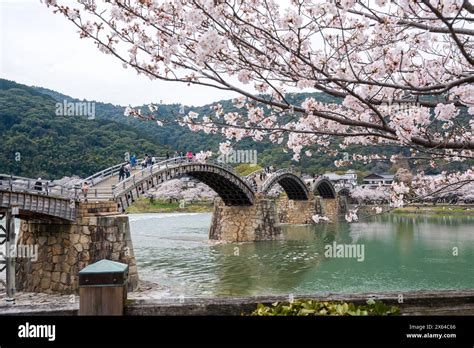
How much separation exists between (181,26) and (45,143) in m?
51.8

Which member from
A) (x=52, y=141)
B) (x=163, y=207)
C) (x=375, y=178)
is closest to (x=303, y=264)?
(x=163, y=207)

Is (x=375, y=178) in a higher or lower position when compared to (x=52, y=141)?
lower

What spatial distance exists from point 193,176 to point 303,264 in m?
8.96

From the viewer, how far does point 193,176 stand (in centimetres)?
2634

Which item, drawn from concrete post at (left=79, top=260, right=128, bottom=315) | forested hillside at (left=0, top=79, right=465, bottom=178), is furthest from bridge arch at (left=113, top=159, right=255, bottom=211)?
forested hillside at (left=0, top=79, right=465, bottom=178)

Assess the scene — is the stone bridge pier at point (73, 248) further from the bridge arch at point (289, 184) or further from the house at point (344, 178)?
the house at point (344, 178)

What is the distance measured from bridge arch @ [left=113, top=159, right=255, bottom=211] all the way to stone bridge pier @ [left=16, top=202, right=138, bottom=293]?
180 cm

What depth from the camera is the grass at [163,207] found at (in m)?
54.0

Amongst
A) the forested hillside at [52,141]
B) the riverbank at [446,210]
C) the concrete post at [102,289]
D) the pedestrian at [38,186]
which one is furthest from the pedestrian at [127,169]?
the riverbank at [446,210]

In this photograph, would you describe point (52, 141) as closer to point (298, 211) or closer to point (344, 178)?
point (298, 211)
